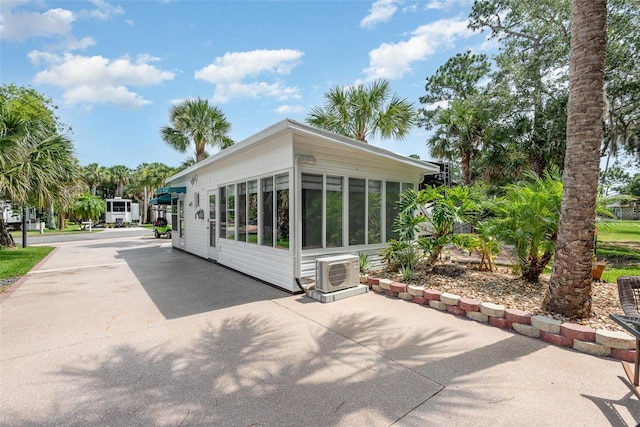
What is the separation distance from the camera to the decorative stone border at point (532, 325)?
122 inches

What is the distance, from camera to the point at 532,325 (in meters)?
3.66

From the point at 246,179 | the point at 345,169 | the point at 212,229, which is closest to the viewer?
the point at 345,169

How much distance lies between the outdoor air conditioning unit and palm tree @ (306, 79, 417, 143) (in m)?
7.20

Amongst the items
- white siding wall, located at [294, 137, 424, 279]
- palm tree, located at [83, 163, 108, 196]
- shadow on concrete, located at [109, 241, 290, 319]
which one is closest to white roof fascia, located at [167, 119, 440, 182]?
white siding wall, located at [294, 137, 424, 279]

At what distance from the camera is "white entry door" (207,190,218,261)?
9117mm

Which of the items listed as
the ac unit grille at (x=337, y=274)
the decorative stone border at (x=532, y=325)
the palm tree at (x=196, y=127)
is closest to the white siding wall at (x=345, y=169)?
the ac unit grille at (x=337, y=274)

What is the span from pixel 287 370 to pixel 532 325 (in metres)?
3.01

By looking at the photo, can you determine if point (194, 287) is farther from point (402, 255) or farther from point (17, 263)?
point (17, 263)

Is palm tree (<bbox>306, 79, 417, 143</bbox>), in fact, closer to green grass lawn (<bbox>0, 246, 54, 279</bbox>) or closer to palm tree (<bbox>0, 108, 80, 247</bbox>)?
palm tree (<bbox>0, 108, 80, 247</bbox>)

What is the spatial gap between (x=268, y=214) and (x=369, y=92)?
7.05 meters

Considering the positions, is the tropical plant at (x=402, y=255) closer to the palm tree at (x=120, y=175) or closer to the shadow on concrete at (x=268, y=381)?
the shadow on concrete at (x=268, y=381)

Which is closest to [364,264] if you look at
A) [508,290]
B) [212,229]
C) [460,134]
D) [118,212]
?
[508,290]

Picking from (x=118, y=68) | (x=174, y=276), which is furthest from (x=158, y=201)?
(x=174, y=276)

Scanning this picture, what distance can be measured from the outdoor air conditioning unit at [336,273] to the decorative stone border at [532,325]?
2.86 feet
